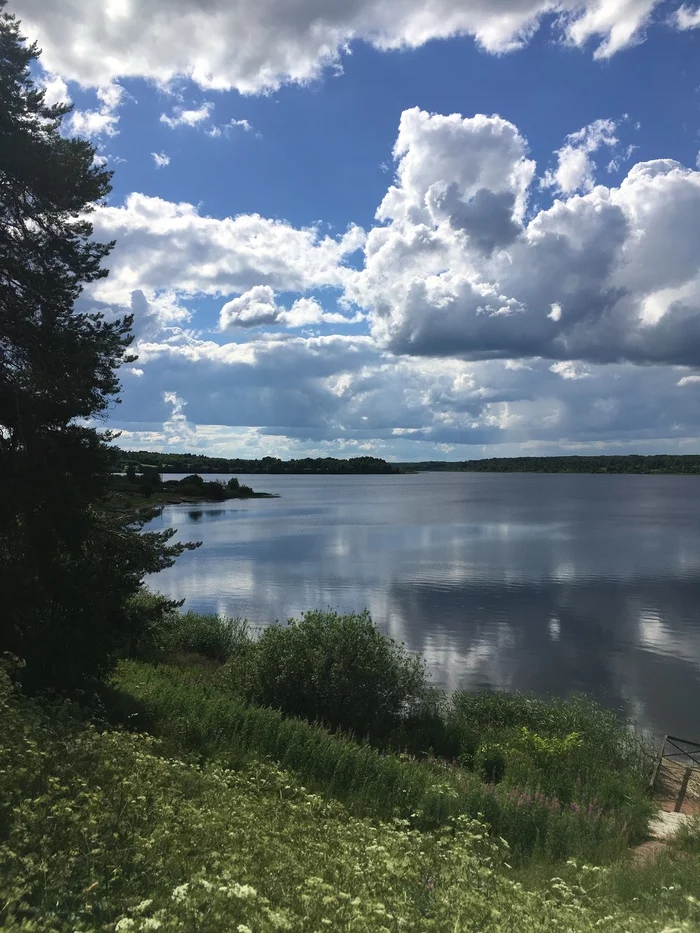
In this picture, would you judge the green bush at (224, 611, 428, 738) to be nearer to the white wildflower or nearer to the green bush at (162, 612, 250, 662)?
the green bush at (162, 612, 250, 662)

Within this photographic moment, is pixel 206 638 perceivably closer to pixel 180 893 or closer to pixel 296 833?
pixel 296 833

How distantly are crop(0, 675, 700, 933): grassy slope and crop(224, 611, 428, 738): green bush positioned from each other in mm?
11926

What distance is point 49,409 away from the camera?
52.6 feet

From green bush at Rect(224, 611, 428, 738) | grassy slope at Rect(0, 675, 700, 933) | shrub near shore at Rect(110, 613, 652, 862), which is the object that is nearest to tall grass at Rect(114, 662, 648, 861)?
shrub near shore at Rect(110, 613, 652, 862)

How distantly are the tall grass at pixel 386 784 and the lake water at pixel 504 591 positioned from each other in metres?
11.8

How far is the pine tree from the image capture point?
49.9 feet

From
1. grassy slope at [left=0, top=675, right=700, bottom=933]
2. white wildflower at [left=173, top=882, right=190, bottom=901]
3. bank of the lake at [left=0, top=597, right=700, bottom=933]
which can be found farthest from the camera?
bank of the lake at [left=0, top=597, right=700, bottom=933]

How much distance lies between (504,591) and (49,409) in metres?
34.1

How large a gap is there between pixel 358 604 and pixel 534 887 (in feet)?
109

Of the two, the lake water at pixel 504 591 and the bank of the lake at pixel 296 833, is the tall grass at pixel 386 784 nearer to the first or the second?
the bank of the lake at pixel 296 833

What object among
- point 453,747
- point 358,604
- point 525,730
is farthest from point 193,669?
point 358,604

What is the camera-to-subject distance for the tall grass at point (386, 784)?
10.1 metres

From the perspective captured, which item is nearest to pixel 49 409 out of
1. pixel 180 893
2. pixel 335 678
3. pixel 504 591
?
pixel 335 678

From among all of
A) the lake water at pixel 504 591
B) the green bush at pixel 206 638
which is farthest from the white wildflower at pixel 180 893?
the green bush at pixel 206 638
